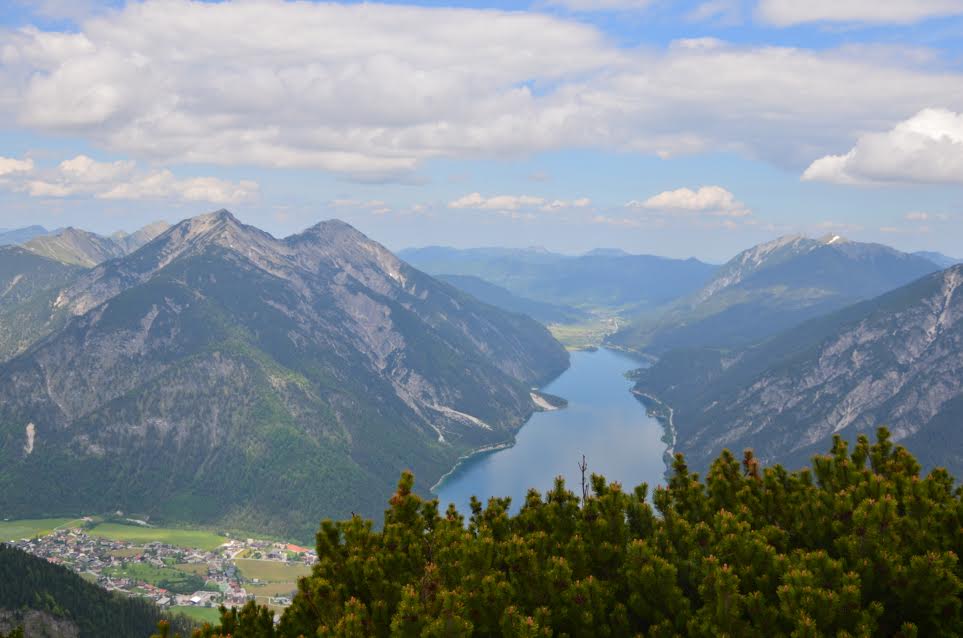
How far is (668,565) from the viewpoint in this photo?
1145 inches

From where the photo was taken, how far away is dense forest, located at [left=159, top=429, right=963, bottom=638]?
26.9 m

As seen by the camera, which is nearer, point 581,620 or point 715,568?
point 715,568

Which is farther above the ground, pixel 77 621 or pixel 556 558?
pixel 556 558

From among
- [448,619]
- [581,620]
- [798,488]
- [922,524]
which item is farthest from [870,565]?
[448,619]

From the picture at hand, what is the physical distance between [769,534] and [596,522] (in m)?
7.22

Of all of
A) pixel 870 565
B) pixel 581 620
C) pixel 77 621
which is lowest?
pixel 77 621

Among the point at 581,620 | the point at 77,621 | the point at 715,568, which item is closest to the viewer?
the point at 715,568

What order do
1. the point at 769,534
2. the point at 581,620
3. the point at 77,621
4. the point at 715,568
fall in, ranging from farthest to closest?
the point at 77,621
the point at 769,534
the point at 581,620
the point at 715,568

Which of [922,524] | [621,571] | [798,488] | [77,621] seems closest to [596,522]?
[621,571]

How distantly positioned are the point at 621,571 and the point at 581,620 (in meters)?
2.93

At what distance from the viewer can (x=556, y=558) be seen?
3041cm

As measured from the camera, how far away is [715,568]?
27031 mm

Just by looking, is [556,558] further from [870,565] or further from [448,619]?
[870,565]

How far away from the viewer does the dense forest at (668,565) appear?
88.2ft
